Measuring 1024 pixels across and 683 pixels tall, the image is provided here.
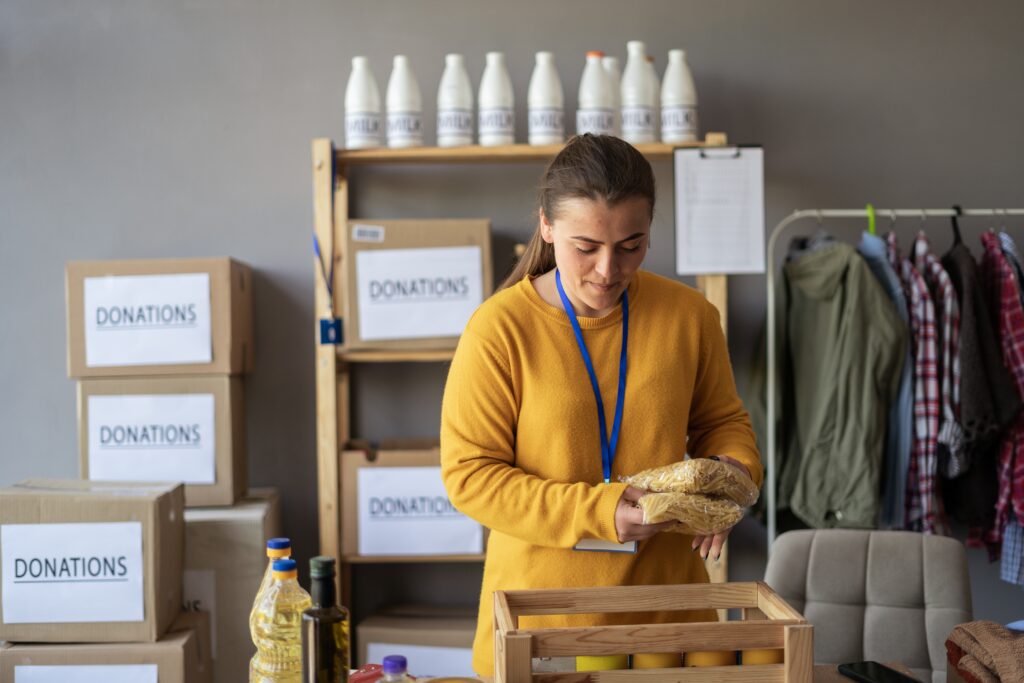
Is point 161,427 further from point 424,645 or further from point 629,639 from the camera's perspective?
point 629,639

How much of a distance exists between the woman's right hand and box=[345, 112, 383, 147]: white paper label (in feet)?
5.68

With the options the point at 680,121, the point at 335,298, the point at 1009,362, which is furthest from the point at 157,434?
the point at 1009,362

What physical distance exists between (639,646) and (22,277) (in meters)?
2.63

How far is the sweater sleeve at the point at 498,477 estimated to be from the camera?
1.35 metres

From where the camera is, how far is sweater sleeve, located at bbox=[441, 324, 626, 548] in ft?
4.43

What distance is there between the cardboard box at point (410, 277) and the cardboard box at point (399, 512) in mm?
350

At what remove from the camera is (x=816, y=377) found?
2781 millimetres

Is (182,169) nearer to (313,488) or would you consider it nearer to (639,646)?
(313,488)

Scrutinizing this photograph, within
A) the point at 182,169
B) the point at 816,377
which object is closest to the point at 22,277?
the point at 182,169

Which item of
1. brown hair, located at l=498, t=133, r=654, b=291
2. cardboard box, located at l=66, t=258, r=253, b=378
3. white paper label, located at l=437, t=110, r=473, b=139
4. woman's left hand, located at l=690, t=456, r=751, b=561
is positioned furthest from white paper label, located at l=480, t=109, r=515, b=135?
woman's left hand, located at l=690, t=456, r=751, b=561

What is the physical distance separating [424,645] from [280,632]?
1.67 metres

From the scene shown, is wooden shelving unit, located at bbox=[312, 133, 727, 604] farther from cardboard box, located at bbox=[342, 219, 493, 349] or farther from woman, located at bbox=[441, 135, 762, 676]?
woman, located at bbox=[441, 135, 762, 676]

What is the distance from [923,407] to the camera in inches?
106

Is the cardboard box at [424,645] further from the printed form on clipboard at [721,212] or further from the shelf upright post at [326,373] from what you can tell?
the printed form on clipboard at [721,212]
